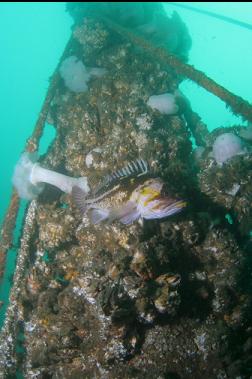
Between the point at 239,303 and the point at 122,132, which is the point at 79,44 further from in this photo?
the point at 239,303

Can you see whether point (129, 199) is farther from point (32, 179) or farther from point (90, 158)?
point (32, 179)

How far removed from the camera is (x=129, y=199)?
345 centimetres

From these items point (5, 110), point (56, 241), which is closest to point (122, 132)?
point (56, 241)

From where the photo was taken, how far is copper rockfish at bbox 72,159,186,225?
3201mm

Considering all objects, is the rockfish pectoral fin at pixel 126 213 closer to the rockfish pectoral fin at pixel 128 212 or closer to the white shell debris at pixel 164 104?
the rockfish pectoral fin at pixel 128 212

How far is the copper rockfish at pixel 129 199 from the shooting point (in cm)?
320

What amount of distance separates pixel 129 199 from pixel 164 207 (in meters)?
0.46

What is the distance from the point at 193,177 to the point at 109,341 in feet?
10.3

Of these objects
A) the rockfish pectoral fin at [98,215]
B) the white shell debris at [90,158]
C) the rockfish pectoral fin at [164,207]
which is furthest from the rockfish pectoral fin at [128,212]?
the white shell debris at [90,158]

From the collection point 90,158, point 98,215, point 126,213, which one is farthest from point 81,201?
point 90,158

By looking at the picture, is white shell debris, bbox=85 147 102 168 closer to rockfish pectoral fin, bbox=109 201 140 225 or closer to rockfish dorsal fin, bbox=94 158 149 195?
rockfish dorsal fin, bbox=94 158 149 195

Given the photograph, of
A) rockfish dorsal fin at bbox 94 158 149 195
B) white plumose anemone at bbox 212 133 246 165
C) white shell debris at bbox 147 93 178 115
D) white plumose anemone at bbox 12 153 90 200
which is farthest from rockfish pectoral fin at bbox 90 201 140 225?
white shell debris at bbox 147 93 178 115

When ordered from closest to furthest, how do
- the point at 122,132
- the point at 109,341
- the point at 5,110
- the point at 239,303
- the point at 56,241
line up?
1. the point at 109,341
2. the point at 239,303
3. the point at 56,241
4. the point at 122,132
5. the point at 5,110

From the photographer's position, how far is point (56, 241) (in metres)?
5.49
